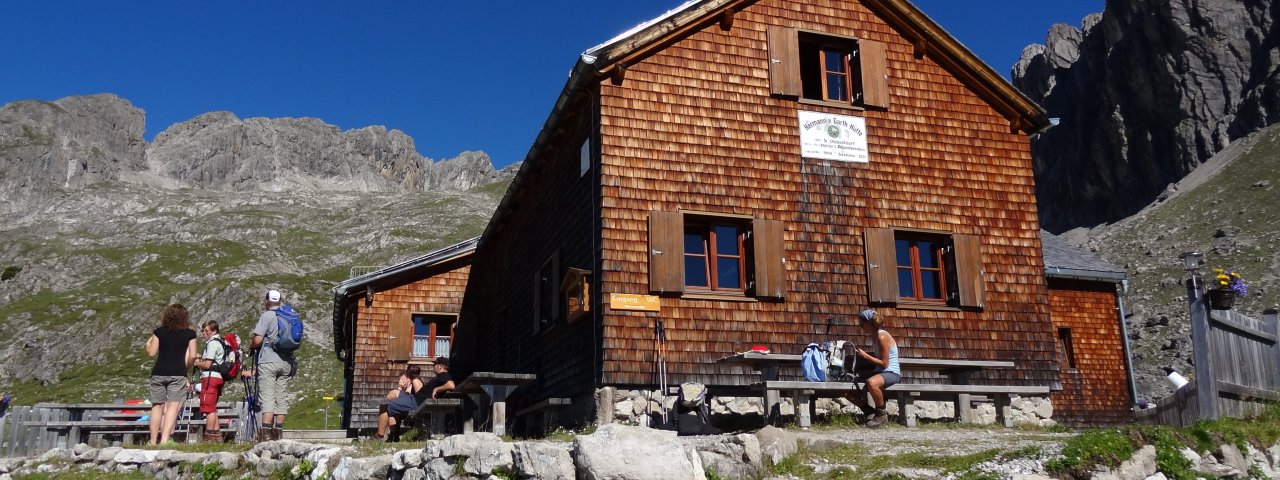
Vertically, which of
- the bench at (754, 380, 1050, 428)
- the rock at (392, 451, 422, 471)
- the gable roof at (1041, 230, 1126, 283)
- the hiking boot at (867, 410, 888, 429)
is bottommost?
the rock at (392, 451, 422, 471)

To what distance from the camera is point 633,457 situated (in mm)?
7621

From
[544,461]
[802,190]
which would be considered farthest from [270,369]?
[802,190]

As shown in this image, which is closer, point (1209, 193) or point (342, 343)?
point (342, 343)

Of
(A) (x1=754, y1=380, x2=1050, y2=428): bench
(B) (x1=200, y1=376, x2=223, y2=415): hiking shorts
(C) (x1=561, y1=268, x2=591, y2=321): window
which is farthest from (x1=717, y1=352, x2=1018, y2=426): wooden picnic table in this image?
(B) (x1=200, y1=376, x2=223, y2=415): hiking shorts

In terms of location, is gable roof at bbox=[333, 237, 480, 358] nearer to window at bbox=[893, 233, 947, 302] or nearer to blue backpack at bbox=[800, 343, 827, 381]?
window at bbox=[893, 233, 947, 302]

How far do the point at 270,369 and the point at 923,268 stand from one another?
9489 millimetres

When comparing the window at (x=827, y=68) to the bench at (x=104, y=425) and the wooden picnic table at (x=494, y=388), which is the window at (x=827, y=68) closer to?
the wooden picnic table at (x=494, y=388)

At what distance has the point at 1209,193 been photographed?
74938 mm

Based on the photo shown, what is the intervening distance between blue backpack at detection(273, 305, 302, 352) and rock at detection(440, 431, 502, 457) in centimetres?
485

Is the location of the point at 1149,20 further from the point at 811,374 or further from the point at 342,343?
the point at 811,374

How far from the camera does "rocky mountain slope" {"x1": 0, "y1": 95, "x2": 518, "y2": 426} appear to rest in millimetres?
73625

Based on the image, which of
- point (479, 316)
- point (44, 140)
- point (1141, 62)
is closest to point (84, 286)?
point (44, 140)

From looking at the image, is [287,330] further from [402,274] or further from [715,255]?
[402,274]

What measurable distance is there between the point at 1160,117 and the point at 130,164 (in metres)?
180
